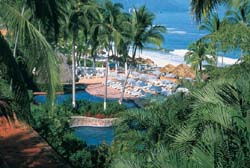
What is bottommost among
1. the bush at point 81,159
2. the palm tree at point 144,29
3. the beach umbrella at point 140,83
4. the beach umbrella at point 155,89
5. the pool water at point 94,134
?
the pool water at point 94,134

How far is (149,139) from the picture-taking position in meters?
6.18

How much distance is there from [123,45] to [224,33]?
1561 centimetres

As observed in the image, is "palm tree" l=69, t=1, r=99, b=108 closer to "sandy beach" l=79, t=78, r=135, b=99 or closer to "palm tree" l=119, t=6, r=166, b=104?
"palm tree" l=119, t=6, r=166, b=104

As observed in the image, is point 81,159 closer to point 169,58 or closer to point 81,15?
point 81,15

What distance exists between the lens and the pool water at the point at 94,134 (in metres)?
16.9

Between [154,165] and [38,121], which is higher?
[154,165]

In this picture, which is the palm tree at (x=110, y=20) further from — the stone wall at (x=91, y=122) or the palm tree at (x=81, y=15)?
the stone wall at (x=91, y=122)

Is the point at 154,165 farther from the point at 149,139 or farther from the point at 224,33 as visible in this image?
the point at 224,33

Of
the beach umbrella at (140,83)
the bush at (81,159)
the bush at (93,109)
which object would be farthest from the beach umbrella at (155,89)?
the bush at (81,159)

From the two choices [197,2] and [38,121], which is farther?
[38,121]

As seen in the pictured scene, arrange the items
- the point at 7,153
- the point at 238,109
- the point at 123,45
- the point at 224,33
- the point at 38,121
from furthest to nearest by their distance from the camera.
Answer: the point at 123,45 < the point at 38,121 < the point at 7,153 < the point at 224,33 < the point at 238,109

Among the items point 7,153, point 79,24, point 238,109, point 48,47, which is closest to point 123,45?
point 79,24

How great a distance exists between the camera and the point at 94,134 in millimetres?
17797

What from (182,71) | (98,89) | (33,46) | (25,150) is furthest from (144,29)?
(33,46)
